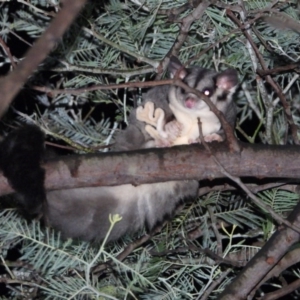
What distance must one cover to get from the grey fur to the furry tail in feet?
1.19

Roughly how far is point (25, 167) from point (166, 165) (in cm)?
53

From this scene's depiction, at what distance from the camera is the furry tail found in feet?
8.89

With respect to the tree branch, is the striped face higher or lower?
lower

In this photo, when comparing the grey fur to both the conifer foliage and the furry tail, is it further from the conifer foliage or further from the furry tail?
the furry tail

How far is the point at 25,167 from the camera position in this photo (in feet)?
8.95

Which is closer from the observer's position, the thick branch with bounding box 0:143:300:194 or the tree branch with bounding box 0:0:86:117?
the tree branch with bounding box 0:0:86:117

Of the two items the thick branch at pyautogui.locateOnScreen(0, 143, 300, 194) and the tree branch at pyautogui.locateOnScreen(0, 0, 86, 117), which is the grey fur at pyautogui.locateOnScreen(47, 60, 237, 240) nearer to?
the thick branch at pyautogui.locateOnScreen(0, 143, 300, 194)

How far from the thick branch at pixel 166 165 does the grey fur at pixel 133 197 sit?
0.36 m

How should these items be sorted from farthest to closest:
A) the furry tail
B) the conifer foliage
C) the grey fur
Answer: the conifer foliage → the grey fur → the furry tail

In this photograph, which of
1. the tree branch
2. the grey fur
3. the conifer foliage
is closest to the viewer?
the tree branch

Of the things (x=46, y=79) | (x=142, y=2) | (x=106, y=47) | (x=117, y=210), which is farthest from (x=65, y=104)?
(x=117, y=210)

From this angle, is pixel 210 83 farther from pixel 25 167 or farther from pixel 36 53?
pixel 36 53

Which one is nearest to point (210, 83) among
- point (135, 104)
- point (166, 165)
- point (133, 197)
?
point (135, 104)

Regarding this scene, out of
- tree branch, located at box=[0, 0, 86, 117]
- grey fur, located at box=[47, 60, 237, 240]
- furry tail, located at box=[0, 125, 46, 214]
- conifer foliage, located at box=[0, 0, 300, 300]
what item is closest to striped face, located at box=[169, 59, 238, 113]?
grey fur, located at box=[47, 60, 237, 240]
